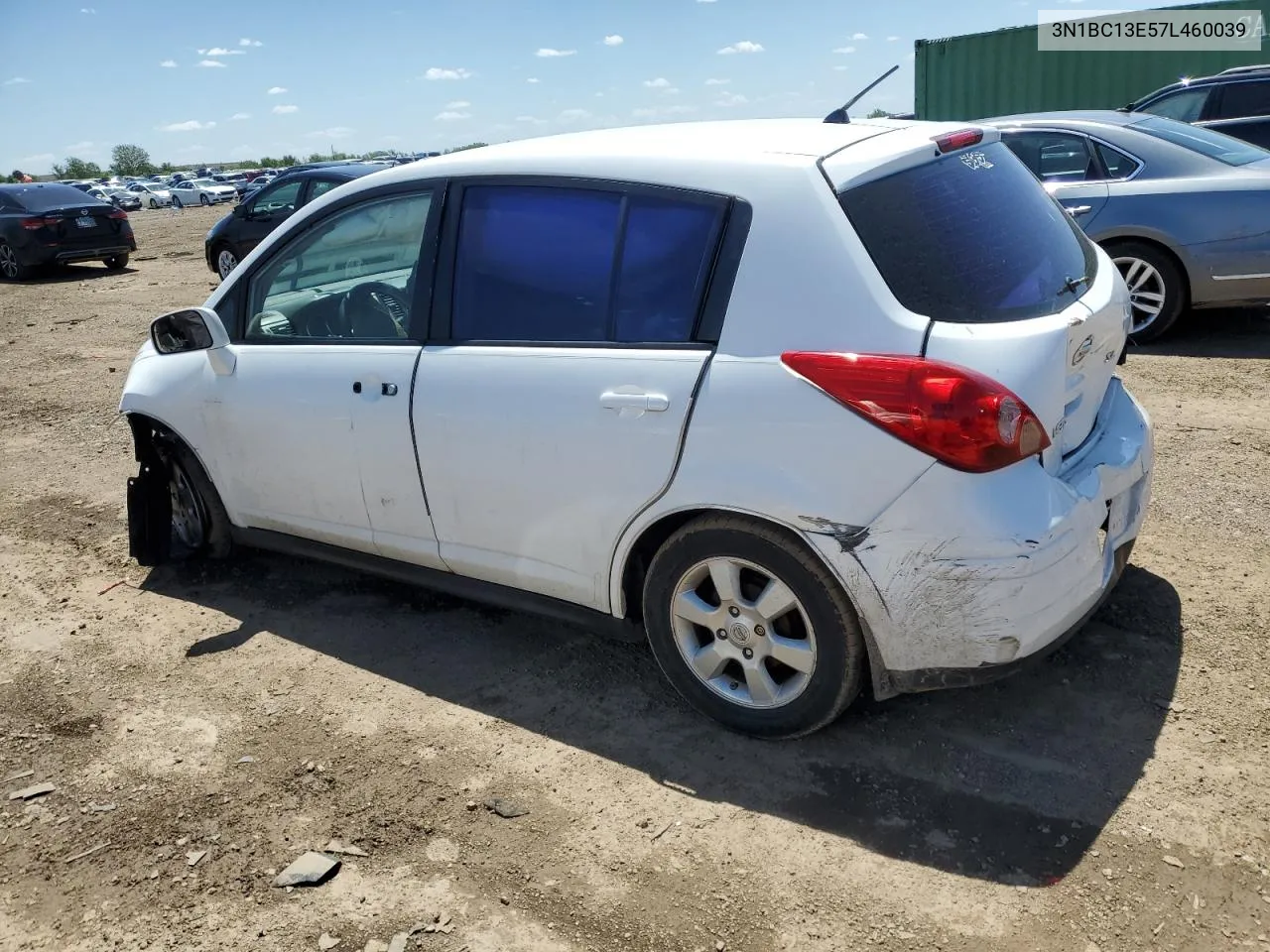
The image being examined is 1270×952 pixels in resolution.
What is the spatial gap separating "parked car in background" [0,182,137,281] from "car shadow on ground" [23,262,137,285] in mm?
237

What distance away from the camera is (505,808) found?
3020 millimetres

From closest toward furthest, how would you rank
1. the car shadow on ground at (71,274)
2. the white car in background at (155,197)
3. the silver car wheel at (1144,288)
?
the silver car wheel at (1144,288) → the car shadow on ground at (71,274) → the white car in background at (155,197)

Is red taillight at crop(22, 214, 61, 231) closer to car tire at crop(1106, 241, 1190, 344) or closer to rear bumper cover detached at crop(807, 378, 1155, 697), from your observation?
car tire at crop(1106, 241, 1190, 344)

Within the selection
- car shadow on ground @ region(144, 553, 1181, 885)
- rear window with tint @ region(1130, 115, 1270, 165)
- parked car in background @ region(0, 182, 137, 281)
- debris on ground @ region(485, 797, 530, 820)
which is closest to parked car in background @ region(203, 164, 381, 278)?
parked car in background @ region(0, 182, 137, 281)

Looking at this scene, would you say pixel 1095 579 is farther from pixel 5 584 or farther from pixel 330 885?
pixel 5 584

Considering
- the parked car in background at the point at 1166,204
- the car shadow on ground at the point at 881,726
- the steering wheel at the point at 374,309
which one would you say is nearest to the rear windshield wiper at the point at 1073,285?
the car shadow on ground at the point at 881,726

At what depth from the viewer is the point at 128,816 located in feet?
10.2

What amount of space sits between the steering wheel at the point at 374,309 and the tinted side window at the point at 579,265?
0.31 metres

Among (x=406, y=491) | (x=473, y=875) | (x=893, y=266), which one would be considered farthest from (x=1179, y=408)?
(x=473, y=875)

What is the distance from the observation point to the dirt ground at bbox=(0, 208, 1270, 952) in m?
2.56

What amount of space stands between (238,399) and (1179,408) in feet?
16.8

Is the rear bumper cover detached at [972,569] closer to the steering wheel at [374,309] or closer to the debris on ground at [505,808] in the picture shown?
the debris on ground at [505,808]

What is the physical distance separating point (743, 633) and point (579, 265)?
1.25m

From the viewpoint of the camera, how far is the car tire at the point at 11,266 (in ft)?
55.4
